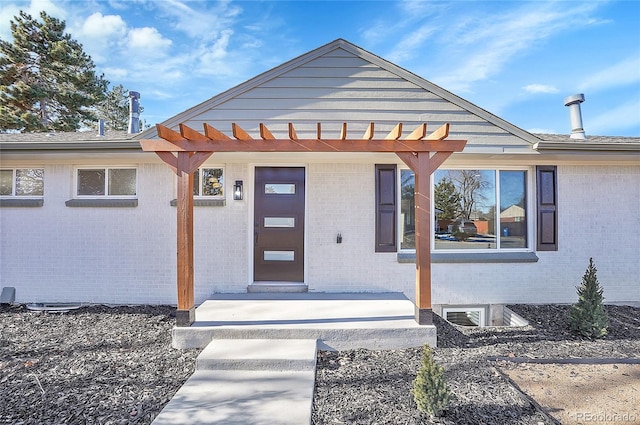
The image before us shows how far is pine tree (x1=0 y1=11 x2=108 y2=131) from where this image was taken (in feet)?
42.1

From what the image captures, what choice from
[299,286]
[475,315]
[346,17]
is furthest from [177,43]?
[475,315]

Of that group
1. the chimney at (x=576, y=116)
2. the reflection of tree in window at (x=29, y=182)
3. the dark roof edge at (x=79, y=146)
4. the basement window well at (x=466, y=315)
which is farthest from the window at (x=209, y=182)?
the chimney at (x=576, y=116)

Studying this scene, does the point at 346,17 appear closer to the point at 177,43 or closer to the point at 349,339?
the point at 177,43

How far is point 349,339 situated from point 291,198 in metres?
2.51

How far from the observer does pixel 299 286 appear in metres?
5.09

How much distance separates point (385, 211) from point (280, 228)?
176 centimetres

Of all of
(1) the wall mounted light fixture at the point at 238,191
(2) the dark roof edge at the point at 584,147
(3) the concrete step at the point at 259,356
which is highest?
(2) the dark roof edge at the point at 584,147

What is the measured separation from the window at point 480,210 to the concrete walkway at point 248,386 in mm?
3201

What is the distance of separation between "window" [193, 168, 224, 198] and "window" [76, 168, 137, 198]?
1088 mm

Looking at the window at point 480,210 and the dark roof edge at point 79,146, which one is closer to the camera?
the dark roof edge at point 79,146

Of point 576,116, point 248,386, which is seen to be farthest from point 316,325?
point 576,116

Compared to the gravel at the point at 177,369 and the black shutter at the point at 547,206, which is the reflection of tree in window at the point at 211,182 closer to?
the gravel at the point at 177,369

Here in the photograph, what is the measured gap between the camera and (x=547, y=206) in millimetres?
5199

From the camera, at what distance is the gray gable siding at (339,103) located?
473 cm
